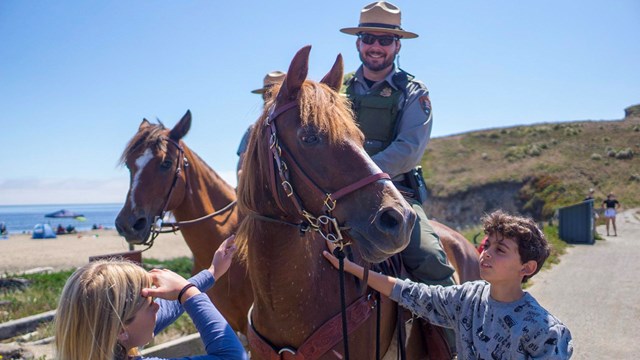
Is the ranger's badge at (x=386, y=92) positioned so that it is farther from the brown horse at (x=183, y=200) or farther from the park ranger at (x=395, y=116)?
the brown horse at (x=183, y=200)

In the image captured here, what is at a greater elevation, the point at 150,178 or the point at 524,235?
the point at 524,235

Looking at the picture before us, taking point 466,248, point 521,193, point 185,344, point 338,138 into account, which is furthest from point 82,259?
point 521,193

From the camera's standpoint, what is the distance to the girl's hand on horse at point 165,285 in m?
2.05

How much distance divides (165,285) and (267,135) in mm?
985

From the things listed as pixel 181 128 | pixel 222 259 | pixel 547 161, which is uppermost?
pixel 181 128

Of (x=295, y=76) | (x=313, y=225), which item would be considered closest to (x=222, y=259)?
(x=313, y=225)

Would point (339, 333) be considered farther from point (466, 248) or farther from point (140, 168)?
point (140, 168)

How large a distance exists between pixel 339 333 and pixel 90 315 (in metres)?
1.38

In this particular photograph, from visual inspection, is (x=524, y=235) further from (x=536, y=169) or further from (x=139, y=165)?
(x=536, y=169)

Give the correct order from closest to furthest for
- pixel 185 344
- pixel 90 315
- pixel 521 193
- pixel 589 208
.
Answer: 1. pixel 90 315
2. pixel 185 344
3. pixel 589 208
4. pixel 521 193

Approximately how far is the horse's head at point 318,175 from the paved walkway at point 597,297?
5841 mm

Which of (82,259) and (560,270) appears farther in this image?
(82,259)

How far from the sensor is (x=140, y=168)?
16.2ft

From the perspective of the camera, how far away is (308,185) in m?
2.54
